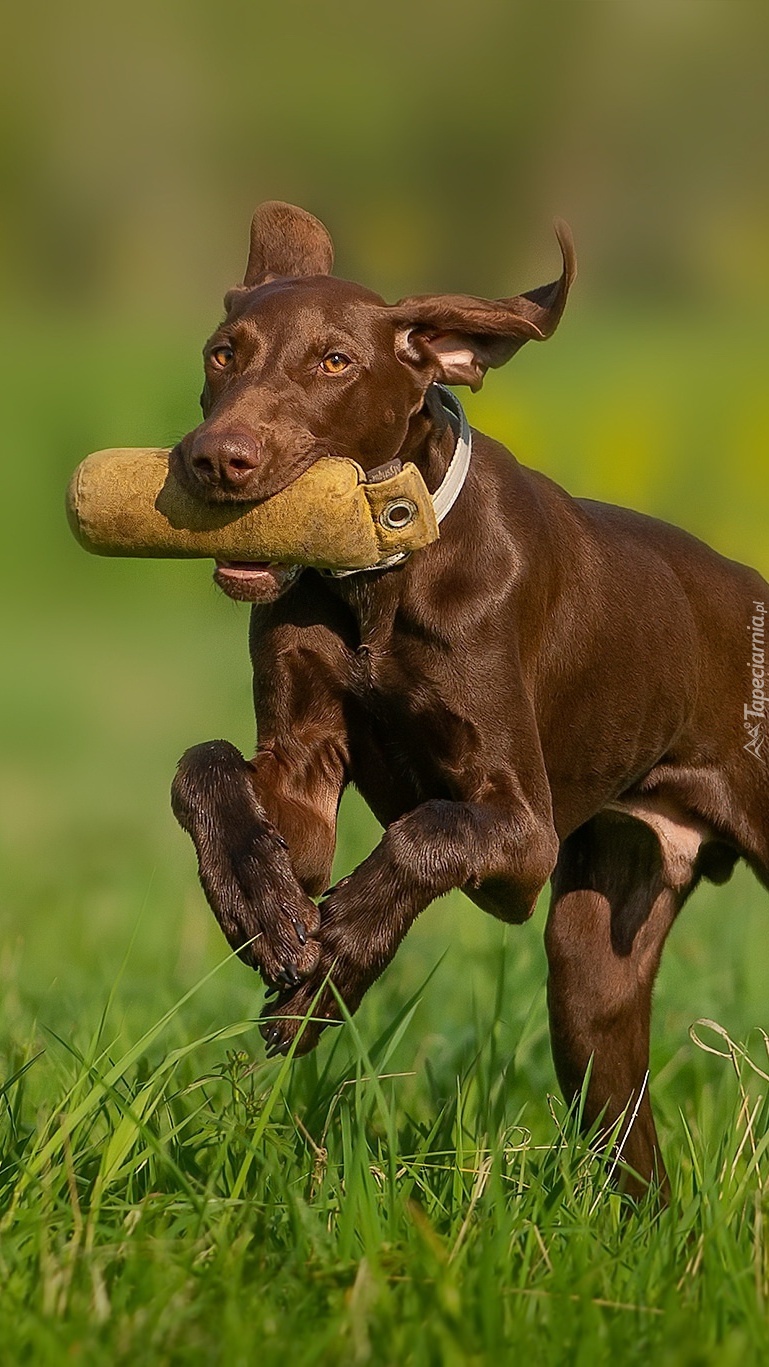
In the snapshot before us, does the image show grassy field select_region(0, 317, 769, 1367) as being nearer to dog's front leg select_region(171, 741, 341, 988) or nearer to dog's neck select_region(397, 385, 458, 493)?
dog's front leg select_region(171, 741, 341, 988)

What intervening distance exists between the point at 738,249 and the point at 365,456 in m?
16.6

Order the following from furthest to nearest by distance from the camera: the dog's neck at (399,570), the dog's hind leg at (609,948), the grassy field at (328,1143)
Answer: the dog's hind leg at (609,948) → the dog's neck at (399,570) → the grassy field at (328,1143)

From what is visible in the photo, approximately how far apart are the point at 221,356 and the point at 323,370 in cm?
21

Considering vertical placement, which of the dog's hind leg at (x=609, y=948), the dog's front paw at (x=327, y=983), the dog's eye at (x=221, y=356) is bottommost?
the dog's hind leg at (x=609, y=948)

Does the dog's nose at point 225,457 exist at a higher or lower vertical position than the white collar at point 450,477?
higher

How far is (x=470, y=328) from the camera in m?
4.22

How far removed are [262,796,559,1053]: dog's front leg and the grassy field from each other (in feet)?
0.47

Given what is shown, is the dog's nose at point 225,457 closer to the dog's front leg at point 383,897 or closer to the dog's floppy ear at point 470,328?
the dog's floppy ear at point 470,328

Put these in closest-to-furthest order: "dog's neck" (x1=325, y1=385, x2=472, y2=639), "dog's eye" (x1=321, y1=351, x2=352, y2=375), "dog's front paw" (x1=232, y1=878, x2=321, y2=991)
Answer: "dog's front paw" (x1=232, y1=878, x2=321, y2=991) → "dog's eye" (x1=321, y1=351, x2=352, y2=375) → "dog's neck" (x1=325, y1=385, x2=472, y2=639)

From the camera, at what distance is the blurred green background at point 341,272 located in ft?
22.8

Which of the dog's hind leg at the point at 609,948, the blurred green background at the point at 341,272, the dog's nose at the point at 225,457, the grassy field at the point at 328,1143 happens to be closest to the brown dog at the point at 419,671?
the dog's nose at the point at 225,457

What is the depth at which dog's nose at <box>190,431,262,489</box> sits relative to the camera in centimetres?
377

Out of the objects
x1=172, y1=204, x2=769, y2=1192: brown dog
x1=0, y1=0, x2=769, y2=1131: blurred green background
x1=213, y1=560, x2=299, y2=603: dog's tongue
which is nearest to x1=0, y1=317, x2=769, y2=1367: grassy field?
x1=0, y1=0, x2=769, y2=1131: blurred green background

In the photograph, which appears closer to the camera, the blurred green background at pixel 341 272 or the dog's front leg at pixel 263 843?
the dog's front leg at pixel 263 843
